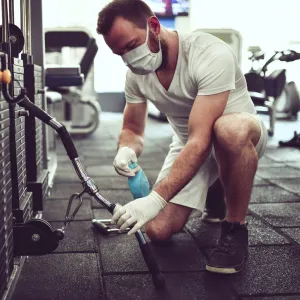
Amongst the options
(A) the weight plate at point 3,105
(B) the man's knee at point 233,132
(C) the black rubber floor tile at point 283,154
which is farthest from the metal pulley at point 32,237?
(C) the black rubber floor tile at point 283,154

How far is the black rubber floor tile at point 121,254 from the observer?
1.47 metres

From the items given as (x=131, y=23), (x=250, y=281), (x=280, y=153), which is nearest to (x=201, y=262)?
(x=250, y=281)

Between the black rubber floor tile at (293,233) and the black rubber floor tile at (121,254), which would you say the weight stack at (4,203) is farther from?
the black rubber floor tile at (293,233)

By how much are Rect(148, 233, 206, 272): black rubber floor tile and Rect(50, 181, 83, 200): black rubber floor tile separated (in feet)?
2.76

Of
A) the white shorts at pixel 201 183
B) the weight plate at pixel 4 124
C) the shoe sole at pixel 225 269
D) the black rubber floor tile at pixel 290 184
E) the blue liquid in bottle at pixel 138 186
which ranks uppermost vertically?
the weight plate at pixel 4 124

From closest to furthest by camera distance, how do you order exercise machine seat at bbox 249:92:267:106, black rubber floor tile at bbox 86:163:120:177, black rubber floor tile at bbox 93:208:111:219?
black rubber floor tile at bbox 93:208:111:219 < black rubber floor tile at bbox 86:163:120:177 < exercise machine seat at bbox 249:92:267:106

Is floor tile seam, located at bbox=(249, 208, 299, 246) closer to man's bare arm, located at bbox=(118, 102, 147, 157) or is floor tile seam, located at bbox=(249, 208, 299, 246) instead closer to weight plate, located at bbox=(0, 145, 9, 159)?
man's bare arm, located at bbox=(118, 102, 147, 157)

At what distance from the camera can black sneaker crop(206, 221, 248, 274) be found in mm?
1421

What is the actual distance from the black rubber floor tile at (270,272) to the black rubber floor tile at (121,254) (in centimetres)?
32

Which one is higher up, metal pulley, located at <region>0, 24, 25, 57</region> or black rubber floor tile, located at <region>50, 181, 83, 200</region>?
metal pulley, located at <region>0, 24, 25, 57</region>

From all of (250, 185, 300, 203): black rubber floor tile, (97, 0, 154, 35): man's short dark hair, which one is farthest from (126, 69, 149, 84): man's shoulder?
(250, 185, 300, 203): black rubber floor tile

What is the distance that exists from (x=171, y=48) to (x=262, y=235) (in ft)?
2.63

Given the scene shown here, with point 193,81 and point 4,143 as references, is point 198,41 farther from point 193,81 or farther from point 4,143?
point 4,143

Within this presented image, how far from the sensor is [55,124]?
4.07ft
